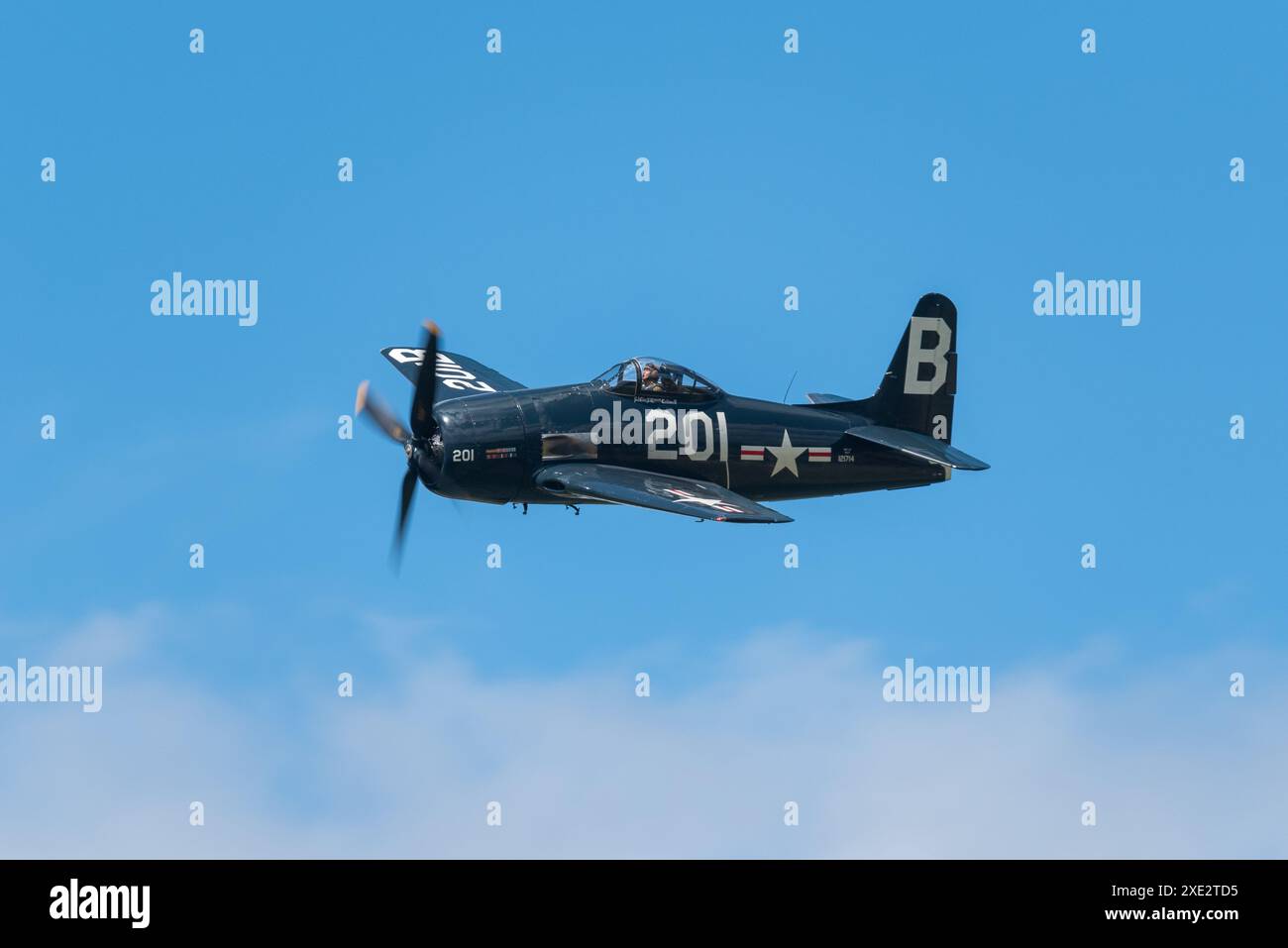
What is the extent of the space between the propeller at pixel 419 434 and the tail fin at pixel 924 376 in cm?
961

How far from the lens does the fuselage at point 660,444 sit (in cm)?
3800

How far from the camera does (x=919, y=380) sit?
4262cm

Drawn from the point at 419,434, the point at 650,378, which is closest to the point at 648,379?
the point at 650,378

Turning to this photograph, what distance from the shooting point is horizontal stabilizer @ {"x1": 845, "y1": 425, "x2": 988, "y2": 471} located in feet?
134

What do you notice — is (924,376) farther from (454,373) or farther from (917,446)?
(454,373)

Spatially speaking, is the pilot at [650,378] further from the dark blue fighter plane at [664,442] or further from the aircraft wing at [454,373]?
the aircraft wing at [454,373]

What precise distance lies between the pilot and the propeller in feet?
13.3

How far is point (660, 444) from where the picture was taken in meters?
39.0

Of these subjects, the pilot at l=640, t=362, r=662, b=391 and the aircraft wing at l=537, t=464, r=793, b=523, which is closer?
the aircraft wing at l=537, t=464, r=793, b=523

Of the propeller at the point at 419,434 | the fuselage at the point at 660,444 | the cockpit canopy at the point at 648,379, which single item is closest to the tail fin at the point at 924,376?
the fuselage at the point at 660,444

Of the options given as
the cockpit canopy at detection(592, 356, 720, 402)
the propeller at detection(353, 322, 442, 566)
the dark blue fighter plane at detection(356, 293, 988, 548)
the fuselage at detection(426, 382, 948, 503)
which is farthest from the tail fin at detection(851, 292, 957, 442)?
the propeller at detection(353, 322, 442, 566)

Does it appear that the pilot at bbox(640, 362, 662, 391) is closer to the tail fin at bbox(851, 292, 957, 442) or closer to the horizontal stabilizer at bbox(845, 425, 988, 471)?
the horizontal stabilizer at bbox(845, 425, 988, 471)
